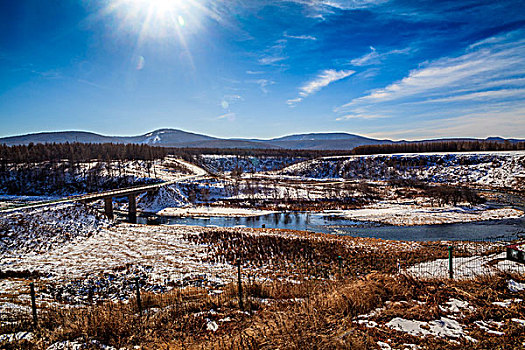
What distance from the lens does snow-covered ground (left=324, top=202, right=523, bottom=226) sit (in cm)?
3578

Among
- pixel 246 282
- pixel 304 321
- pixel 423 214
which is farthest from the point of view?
pixel 423 214

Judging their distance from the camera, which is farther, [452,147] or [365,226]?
[452,147]

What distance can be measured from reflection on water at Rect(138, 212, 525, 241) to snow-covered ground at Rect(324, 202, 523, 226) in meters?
1.80

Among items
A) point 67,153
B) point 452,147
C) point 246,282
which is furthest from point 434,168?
point 67,153

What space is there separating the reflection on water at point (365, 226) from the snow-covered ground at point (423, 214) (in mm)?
1799

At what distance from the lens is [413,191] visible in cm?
5994

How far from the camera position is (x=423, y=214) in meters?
39.4

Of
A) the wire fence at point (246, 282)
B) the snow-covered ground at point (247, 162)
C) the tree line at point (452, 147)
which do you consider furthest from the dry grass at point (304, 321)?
the tree line at point (452, 147)

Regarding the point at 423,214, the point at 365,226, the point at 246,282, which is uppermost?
the point at 246,282

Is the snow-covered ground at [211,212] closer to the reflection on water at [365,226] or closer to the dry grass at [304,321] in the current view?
the reflection on water at [365,226]

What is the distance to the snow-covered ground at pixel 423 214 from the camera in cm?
3578

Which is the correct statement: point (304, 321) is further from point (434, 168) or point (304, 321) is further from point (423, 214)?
point (434, 168)

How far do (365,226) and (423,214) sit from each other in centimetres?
1140

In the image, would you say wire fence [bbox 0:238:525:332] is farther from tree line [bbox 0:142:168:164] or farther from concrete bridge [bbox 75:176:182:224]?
tree line [bbox 0:142:168:164]
